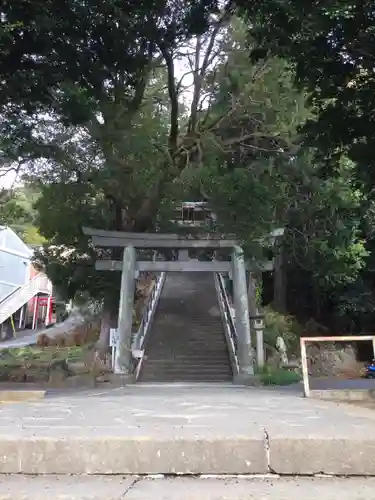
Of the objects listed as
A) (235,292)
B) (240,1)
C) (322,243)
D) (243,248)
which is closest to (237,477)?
(240,1)

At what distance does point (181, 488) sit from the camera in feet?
8.30

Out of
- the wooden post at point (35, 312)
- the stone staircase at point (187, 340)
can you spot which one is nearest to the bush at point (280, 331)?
the stone staircase at point (187, 340)

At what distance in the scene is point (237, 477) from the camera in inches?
105

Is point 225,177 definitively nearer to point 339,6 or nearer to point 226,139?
point 226,139

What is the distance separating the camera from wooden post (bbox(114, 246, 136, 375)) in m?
13.8

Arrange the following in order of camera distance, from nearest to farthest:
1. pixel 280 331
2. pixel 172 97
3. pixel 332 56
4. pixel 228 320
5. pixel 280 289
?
pixel 332 56, pixel 172 97, pixel 228 320, pixel 280 331, pixel 280 289

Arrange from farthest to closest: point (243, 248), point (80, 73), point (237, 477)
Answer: point (243, 248), point (80, 73), point (237, 477)

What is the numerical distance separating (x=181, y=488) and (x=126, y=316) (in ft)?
39.9

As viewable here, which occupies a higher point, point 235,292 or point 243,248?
point 243,248

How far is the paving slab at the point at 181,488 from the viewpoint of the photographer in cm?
238

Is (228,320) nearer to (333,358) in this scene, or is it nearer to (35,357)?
(333,358)

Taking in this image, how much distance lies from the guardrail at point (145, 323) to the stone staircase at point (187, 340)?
21cm

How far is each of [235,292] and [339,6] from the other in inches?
415

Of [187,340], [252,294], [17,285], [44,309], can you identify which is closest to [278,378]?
[187,340]
